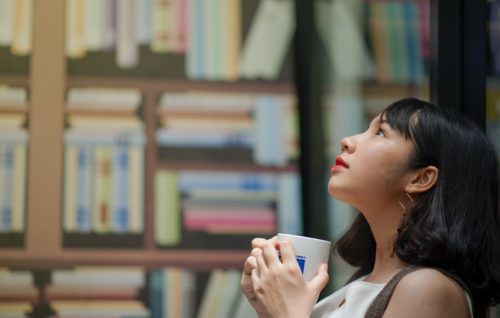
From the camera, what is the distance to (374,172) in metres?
1.50

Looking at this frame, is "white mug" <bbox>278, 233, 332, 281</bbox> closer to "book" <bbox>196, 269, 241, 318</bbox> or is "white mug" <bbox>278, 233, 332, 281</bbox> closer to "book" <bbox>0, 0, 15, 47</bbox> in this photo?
"book" <bbox>196, 269, 241, 318</bbox>

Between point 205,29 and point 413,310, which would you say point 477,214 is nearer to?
point 413,310

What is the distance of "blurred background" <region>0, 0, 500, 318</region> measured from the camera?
10.0 feet

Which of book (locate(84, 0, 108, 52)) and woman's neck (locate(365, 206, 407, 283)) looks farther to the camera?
book (locate(84, 0, 108, 52))

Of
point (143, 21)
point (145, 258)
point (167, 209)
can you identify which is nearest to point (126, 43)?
point (143, 21)

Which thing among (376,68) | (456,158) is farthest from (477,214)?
(376,68)

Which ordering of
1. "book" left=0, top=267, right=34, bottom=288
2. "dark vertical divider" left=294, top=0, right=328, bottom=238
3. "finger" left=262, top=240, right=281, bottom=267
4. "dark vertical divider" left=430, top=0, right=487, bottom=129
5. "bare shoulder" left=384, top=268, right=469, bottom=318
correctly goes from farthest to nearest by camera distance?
"book" left=0, top=267, right=34, bottom=288
"dark vertical divider" left=294, top=0, right=328, bottom=238
"dark vertical divider" left=430, top=0, right=487, bottom=129
"finger" left=262, top=240, right=281, bottom=267
"bare shoulder" left=384, top=268, right=469, bottom=318

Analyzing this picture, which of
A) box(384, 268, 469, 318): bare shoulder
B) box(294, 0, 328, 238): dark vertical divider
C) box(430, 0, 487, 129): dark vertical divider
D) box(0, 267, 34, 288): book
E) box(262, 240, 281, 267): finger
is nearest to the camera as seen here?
box(384, 268, 469, 318): bare shoulder

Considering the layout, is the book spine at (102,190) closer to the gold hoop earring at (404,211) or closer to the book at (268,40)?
the book at (268,40)

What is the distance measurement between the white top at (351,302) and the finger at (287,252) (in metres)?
0.13

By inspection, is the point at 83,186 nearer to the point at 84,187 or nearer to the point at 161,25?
the point at 84,187

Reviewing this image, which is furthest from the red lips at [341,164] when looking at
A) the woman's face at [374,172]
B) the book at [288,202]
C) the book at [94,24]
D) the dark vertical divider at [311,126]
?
the book at [94,24]

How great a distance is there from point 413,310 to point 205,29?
6.59 ft

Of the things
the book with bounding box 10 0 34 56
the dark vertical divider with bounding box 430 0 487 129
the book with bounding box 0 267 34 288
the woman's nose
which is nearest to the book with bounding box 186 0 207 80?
the book with bounding box 10 0 34 56
